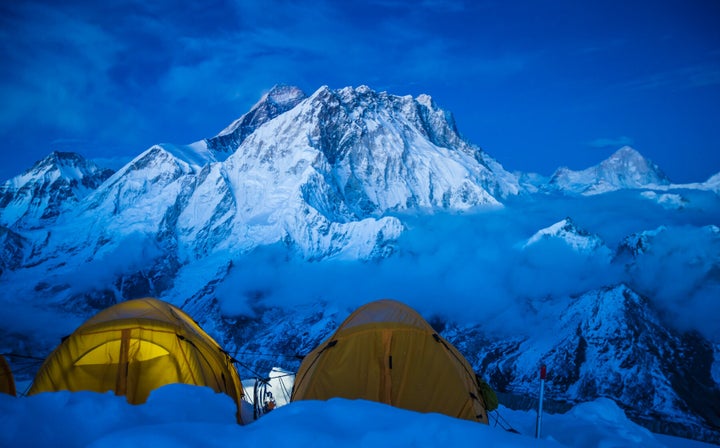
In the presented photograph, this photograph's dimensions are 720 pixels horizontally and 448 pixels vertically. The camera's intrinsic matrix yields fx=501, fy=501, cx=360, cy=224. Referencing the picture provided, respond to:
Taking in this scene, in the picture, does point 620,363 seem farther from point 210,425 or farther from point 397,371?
point 210,425

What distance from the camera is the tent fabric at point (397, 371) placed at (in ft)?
42.4

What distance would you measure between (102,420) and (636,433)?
53.4 ft

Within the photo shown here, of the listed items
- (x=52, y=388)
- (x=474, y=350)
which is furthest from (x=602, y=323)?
(x=52, y=388)

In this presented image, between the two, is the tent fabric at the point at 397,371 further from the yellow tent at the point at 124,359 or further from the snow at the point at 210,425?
the snow at the point at 210,425

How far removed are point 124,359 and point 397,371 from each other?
23.9ft

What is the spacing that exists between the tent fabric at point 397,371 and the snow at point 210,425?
5.27 metres

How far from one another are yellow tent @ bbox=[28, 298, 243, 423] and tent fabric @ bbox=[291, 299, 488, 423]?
2.74 metres

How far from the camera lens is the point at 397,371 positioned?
13031 mm

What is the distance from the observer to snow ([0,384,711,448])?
5.39 metres

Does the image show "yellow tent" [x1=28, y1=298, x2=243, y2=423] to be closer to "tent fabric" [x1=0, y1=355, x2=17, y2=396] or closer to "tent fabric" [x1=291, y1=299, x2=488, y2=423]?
"tent fabric" [x1=0, y1=355, x2=17, y2=396]

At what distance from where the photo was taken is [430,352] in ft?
43.5

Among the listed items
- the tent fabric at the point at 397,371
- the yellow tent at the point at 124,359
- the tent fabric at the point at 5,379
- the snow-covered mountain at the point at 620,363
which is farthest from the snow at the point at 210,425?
the snow-covered mountain at the point at 620,363

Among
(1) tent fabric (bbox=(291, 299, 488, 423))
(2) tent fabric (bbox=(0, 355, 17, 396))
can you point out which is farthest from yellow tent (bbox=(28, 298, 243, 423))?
(1) tent fabric (bbox=(291, 299, 488, 423))

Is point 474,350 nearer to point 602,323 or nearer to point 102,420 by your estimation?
point 602,323
